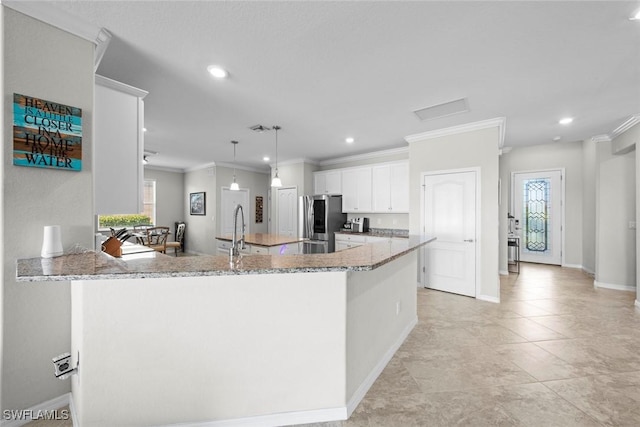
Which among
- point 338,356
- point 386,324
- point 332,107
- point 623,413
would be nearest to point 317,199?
point 332,107

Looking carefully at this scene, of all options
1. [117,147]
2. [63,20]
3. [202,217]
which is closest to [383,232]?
[117,147]

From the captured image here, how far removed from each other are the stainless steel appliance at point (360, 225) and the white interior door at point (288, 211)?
1438mm

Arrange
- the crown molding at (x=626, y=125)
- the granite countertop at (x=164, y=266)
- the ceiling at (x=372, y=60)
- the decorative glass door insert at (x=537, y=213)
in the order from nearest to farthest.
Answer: the granite countertop at (x=164, y=266), the ceiling at (x=372, y=60), the crown molding at (x=626, y=125), the decorative glass door insert at (x=537, y=213)

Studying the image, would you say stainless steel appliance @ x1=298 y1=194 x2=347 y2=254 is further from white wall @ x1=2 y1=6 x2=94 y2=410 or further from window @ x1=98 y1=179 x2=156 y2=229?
window @ x1=98 y1=179 x2=156 y2=229

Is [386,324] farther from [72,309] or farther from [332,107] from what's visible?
[332,107]

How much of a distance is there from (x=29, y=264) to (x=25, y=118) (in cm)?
86

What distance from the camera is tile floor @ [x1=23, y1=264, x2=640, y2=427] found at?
175cm

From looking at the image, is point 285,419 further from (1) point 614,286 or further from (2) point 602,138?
(2) point 602,138

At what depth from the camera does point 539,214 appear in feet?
21.2

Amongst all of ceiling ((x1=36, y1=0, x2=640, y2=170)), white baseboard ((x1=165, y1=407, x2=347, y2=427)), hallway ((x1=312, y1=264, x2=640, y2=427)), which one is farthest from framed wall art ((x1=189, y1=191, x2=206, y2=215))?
white baseboard ((x1=165, y1=407, x2=347, y2=427))

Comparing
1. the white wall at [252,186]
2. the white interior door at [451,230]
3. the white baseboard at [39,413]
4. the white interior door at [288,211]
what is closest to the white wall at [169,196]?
the white wall at [252,186]

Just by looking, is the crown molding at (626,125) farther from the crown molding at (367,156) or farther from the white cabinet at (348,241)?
the white cabinet at (348,241)

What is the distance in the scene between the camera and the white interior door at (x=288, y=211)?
6.74 m

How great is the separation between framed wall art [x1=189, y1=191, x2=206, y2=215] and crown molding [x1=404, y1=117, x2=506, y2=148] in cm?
565
